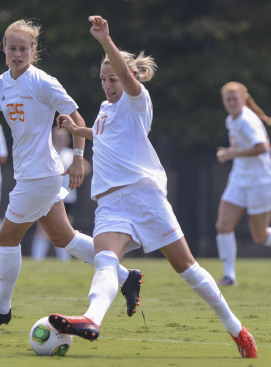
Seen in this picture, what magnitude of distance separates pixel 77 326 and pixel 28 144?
1.88 m

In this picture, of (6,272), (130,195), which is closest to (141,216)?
(130,195)

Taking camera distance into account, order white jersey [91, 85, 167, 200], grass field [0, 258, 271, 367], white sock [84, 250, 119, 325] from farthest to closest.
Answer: white jersey [91, 85, 167, 200] < grass field [0, 258, 271, 367] < white sock [84, 250, 119, 325]

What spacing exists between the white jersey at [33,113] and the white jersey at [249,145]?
5358 millimetres

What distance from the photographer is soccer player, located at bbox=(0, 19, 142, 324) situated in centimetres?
700

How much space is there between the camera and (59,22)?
2702cm

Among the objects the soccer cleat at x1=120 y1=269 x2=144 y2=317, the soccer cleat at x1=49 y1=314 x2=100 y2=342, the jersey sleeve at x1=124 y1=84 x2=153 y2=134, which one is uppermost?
the jersey sleeve at x1=124 y1=84 x2=153 y2=134

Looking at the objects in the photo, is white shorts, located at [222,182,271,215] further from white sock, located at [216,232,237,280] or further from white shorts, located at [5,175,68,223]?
white shorts, located at [5,175,68,223]

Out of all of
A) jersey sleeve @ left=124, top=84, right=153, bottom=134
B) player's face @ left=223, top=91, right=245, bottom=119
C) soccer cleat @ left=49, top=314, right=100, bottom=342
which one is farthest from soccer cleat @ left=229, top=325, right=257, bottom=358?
player's face @ left=223, top=91, right=245, bottom=119

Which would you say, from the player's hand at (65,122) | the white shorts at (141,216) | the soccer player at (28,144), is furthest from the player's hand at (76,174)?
the white shorts at (141,216)

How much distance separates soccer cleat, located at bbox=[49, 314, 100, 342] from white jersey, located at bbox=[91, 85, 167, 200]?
102 centimetres

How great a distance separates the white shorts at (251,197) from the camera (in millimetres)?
12281

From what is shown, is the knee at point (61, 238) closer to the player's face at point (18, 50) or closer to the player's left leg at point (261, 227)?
the player's face at point (18, 50)

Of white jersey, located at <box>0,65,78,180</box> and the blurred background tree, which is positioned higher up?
white jersey, located at <box>0,65,78,180</box>

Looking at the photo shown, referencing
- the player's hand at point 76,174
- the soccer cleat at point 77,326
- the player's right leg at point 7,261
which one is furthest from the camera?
the player's right leg at point 7,261
